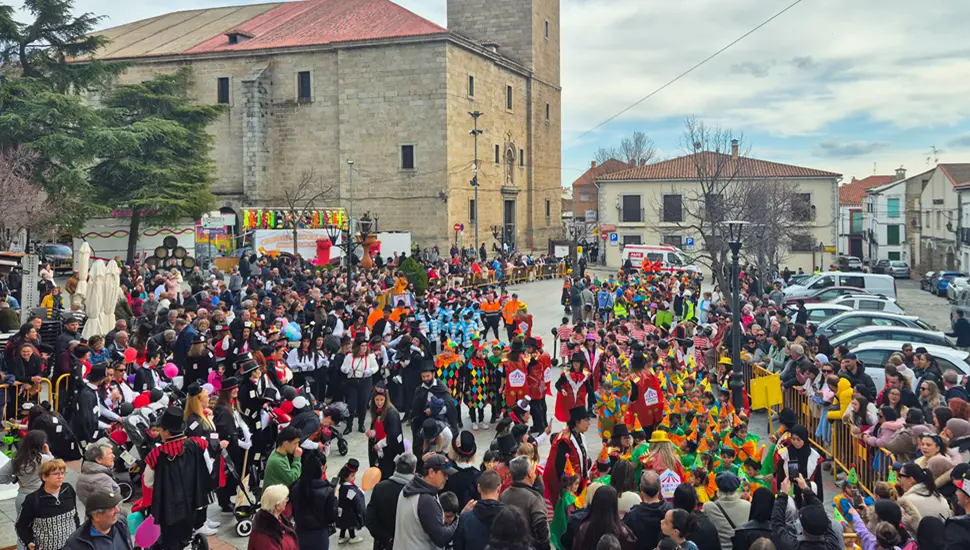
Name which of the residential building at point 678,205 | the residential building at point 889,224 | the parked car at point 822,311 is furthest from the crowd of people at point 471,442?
the residential building at point 889,224

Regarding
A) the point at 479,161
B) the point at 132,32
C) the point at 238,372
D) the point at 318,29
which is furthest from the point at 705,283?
the point at 132,32

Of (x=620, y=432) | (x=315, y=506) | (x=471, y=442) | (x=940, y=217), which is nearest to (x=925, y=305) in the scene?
(x=940, y=217)

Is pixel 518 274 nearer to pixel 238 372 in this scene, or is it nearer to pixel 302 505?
pixel 238 372

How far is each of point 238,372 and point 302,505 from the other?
3458mm

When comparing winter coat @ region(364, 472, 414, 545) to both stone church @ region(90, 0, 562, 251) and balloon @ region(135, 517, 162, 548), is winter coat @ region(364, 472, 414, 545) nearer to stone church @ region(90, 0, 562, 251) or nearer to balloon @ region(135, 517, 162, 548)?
balloon @ region(135, 517, 162, 548)

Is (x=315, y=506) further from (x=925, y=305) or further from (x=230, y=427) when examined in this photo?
(x=925, y=305)

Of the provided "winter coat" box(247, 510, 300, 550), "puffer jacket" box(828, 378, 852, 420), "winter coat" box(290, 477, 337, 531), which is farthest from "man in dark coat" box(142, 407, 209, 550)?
"puffer jacket" box(828, 378, 852, 420)

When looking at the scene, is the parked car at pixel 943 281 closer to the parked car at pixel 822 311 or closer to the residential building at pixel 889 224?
the residential building at pixel 889 224

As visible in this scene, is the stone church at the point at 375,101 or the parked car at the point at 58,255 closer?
the parked car at the point at 58,255

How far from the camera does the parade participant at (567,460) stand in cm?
750

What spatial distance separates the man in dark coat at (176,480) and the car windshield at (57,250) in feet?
98.1

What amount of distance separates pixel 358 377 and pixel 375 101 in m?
35.6

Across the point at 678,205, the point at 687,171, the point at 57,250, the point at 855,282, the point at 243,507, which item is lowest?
the point at 243,507

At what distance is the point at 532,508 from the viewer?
6031 mm
